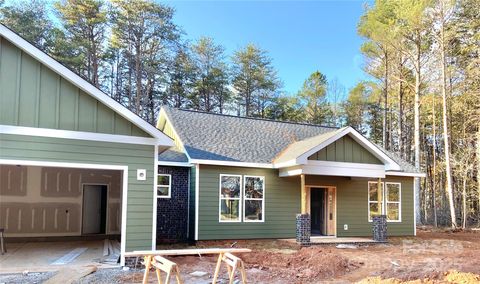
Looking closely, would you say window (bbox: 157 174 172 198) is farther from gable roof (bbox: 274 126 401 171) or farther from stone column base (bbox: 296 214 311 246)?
stone column base (bbox: 296 214 311 246)

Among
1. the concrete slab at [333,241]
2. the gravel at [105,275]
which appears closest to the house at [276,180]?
the concrete slab at [333,241]

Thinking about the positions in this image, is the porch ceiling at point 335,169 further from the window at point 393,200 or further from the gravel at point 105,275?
the gravel at point 105,275

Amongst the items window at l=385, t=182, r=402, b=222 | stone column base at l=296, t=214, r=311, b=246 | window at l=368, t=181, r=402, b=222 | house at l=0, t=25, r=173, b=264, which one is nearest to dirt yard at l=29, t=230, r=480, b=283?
stone column base at l=296, t=214, r=311, b=246

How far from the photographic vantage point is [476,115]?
62.6 feet

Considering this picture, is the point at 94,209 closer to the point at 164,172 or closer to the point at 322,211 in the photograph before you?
the point at 164,172

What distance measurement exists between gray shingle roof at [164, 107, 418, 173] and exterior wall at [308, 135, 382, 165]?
4.53 ft

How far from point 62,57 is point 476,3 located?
73.7 ft

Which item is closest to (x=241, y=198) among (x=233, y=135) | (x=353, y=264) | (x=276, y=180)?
(x=276, y=180)

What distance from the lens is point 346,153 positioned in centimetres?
1193

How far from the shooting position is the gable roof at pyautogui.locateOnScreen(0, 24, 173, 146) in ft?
23.1

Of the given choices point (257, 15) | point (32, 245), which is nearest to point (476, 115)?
point (257, 15)

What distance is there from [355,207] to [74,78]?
10358 mm

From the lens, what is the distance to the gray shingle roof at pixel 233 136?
12.2 metres

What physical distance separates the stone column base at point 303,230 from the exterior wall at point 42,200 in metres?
6.58
